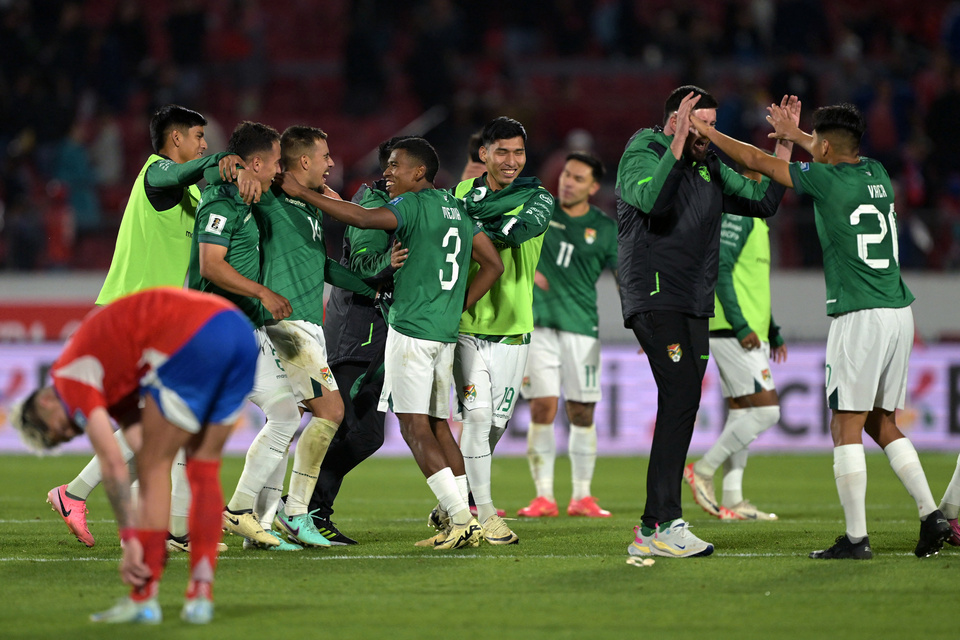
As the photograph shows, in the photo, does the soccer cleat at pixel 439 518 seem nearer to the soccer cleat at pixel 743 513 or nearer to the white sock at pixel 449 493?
the white sock at pixel 449 493

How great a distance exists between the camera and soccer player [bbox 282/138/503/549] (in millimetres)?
6723

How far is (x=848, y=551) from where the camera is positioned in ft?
20.4

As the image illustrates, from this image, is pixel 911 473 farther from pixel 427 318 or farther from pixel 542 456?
pixel 542 456

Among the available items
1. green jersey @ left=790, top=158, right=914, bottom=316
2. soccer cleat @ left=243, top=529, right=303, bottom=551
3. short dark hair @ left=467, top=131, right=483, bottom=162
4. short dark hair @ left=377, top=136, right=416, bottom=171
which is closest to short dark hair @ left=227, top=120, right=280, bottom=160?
short dark hair @ left=377, top=136, right=416, bottom=171

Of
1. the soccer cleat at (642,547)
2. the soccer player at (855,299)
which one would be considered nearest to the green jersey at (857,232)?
the soccer player at (855,299)

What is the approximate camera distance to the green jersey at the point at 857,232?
250 inches

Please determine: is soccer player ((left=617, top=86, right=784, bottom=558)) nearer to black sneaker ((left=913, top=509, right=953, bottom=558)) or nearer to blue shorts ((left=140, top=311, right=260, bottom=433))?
black sneaker ((left=913, top=509, right=953, bottom=558))

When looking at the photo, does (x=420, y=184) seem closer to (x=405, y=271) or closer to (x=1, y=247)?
(x=405, y=271)

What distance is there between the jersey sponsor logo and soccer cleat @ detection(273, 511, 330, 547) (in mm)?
1733

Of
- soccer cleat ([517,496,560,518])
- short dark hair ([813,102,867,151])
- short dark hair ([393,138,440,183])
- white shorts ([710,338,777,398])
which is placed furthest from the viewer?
white shorts ([710,338,777,398])

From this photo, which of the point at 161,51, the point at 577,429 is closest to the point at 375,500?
the point at 577,429

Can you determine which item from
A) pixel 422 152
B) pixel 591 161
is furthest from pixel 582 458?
pixel 422 152

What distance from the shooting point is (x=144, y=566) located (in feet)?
14.8

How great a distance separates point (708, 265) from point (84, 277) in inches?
444
